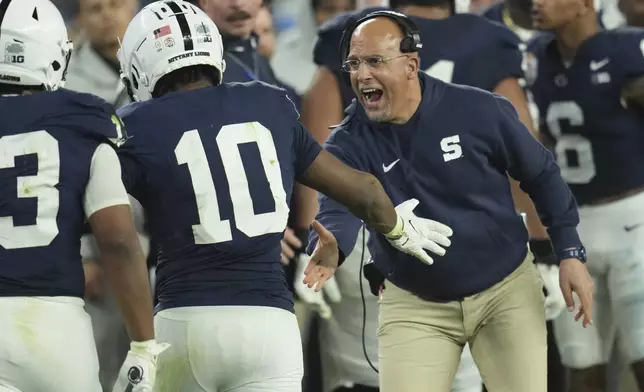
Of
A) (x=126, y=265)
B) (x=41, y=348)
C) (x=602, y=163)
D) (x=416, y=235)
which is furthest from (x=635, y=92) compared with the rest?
(x=41, y=348)

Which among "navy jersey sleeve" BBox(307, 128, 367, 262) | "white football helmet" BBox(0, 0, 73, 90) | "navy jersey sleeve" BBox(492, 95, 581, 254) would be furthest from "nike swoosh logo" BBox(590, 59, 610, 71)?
"white football helmet" BBox(0, 0, 73, 90)

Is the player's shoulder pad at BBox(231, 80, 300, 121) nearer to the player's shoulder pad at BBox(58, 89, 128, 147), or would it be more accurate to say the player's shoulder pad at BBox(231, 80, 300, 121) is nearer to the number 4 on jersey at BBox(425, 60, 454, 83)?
the player's shoulder pad at BBox(58, 89, 128, 147)

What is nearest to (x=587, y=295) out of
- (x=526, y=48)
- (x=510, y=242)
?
(x=510, y=242)

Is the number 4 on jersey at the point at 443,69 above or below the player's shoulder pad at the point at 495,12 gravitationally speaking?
below

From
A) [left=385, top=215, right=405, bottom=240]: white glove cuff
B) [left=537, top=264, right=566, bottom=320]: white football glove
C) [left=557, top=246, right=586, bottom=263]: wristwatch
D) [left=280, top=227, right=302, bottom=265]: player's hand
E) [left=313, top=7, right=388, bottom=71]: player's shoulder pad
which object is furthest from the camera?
[left=313, top=7, right=388, bottom=71]: player's shoulder pad

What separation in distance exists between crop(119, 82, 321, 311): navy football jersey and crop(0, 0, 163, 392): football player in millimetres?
165

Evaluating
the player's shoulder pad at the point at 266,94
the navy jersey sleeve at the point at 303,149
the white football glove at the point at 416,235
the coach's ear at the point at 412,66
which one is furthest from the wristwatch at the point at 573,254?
the player's shoulder pad at the point at 266,94

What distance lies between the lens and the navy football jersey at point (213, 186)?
2.93 m

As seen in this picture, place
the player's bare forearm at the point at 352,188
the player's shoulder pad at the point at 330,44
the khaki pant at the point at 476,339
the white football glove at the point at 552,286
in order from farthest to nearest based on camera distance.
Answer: the player's shoulder pad at the point at 330,44 → the white football glove at the point at 552,286 → the khaki pant at the point at 476,339 → the player's bare forearm at the point at 352,188

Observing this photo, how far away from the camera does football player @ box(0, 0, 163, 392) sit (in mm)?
2707

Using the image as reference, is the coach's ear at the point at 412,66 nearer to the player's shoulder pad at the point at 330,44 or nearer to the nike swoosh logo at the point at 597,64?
the player's shoulder pad at the point at 330,44

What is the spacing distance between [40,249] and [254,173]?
519 mm

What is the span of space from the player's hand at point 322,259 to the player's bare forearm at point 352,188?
5.7 inches

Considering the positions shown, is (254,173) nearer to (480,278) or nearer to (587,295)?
(480,278)
